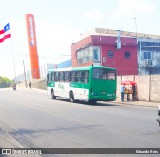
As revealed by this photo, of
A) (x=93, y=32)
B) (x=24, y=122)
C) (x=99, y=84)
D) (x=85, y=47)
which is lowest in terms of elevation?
(x=24, y=122)

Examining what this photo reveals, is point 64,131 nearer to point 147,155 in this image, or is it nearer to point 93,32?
point 147,155

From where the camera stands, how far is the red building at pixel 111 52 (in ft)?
140

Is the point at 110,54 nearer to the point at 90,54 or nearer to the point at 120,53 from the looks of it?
the point at 120,53

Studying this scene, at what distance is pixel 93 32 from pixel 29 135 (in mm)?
47087

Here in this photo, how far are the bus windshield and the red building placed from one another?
2026 cm

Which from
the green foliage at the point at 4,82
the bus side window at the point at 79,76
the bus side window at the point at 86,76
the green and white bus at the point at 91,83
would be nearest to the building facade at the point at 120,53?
the green and white bus at the point at 91,83

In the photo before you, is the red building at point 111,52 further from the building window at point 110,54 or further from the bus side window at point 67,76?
the bus side window at point 67,76

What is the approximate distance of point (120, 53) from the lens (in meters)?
44.8

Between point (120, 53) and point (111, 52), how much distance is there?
1878 mm

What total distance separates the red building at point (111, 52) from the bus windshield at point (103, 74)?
20258 mm

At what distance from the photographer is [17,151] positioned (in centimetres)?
729

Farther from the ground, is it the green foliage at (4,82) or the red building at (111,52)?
the red building at (111,52)

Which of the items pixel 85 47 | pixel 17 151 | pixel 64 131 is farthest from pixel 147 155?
pixel 85 47

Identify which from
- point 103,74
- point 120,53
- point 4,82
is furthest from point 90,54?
point 4,82
